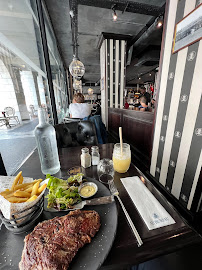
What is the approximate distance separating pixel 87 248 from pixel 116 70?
4742 mm

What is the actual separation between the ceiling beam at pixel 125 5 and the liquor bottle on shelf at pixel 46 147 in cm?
333

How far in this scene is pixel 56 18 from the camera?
10.8 feet

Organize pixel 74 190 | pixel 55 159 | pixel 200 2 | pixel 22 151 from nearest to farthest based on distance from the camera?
pixel 74 190
pixel 55 159
pixel 200 2
pixel 22 151

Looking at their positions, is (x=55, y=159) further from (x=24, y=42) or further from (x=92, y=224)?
(x=24, y=42)

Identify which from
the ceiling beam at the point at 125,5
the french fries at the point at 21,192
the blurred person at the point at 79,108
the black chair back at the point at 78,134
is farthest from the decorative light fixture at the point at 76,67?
the french fries at the point at 21,192

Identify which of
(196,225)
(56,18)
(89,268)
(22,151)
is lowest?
(196,225)

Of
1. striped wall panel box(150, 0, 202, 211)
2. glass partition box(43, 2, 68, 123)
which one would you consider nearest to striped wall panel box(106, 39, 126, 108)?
glass partition box(43, 2, 68, 123)

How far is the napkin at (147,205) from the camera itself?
49 centimetres

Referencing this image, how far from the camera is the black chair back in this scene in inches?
65.9

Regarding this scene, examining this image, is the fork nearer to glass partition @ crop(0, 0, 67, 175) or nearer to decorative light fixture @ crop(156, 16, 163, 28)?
glass partition @ crop(0, 0, 67, 175)

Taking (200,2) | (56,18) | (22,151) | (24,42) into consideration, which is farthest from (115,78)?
(22,151)

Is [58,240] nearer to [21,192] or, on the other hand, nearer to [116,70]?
[21,192]

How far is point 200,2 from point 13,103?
2.51 metres

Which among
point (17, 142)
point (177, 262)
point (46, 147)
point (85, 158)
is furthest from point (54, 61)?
point (177, 262)
